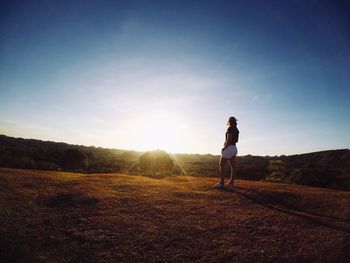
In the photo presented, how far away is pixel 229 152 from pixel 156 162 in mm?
28805

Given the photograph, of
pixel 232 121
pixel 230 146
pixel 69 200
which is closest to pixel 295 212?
pixel 230 146

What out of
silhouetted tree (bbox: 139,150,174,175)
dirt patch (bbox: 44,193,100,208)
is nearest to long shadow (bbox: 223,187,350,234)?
dirt patch (bbox: 44,193,100,208)

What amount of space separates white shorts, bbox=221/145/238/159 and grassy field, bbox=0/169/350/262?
130cm

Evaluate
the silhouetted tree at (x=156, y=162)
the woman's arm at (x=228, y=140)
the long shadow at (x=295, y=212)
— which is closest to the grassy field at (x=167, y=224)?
the long shadow at (x=295, y=212)

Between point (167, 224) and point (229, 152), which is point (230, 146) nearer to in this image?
point (229, 152)

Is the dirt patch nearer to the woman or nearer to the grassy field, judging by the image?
the grassy field

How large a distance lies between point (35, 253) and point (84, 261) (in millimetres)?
924

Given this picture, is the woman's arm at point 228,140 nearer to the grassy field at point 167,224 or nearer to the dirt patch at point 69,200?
the grassy field at point 167,224

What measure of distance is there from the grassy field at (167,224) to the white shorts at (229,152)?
130 cm

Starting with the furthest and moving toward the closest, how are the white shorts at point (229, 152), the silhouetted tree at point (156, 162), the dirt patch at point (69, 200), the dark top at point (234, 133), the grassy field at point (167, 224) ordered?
the silhouetted tree at point (156, 162)
the dark top at point (234, 133)
the white shorts at point (229, 152)
the dirt patch at point (69, 200)
the grassy field at point (167, 224)

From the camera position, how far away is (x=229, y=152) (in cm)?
913

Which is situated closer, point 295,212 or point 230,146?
point 295,212

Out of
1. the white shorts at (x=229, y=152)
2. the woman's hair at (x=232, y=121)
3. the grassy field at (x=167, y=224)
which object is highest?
the woman's hair at (x=232, y=121)

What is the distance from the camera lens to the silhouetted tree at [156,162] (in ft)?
120
